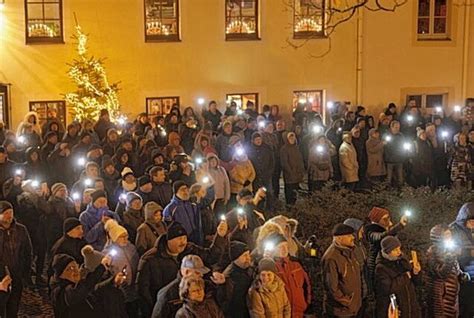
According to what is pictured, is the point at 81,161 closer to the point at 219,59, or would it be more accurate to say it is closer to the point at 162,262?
the point at 162,262

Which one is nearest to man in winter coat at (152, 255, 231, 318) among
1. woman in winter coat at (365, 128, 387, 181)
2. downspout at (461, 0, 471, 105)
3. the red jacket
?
Answer: the red jacket

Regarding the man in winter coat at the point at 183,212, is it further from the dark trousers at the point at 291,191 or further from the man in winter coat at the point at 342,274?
the dark trousers at the point at 291,191

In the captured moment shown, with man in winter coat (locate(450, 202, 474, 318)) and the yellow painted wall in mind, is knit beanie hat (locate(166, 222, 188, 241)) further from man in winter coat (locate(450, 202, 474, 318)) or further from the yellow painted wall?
the yellow painted wall

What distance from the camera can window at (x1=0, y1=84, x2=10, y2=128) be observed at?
915 inches

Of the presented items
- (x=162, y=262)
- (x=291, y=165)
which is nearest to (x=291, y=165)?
(x=291, y=165)

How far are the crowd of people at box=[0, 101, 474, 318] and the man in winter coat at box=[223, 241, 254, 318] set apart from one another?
1cm

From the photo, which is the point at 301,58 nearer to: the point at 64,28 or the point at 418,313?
the point at 64,28

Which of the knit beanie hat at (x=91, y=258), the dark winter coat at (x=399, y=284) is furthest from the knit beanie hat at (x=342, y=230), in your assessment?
the knit beanie hat at (x=91, y=258)

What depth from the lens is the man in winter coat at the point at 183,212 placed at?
1218 centimetres

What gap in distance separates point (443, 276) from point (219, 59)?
1500 centimetres

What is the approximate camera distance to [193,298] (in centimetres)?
824

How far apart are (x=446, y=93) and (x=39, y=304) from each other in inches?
678

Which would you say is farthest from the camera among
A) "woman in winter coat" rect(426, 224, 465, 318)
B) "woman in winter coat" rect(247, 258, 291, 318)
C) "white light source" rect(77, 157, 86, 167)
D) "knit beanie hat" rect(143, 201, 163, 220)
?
"white light source" rect(77, 157, 86, 167)

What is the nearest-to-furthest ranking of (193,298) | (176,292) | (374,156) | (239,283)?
(193,298)
(176,292)
(239,283)
(374,156)
